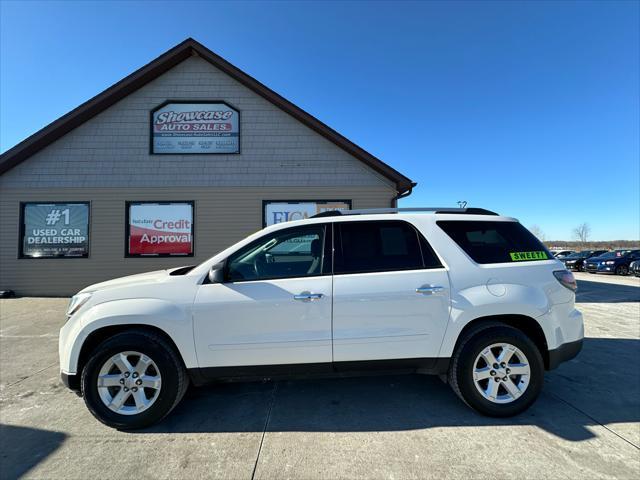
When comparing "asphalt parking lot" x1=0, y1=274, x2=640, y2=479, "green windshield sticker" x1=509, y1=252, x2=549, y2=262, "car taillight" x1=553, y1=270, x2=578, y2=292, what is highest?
"green windshield sticker" x1=509, y1=252, x2=549, y2=262

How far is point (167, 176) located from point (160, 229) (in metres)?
1.66

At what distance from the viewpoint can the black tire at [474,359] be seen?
9.02ft

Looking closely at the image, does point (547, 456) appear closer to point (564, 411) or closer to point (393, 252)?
point (564, 411)

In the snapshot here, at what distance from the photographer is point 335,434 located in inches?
99.9

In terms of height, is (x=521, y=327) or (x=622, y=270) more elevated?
(x=521, y=327)

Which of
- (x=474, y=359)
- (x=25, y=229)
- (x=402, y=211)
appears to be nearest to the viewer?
(x=474, y=359)

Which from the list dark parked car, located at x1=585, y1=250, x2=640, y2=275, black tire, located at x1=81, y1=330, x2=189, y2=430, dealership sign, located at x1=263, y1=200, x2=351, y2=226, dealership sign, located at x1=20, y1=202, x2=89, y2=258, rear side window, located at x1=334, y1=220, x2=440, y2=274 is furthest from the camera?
dark parked car, located at x1=585, y1=250, x2=640, y2=275

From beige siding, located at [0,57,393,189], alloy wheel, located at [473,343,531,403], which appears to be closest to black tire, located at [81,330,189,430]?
alloy wheel, located at [473,343,531,403]

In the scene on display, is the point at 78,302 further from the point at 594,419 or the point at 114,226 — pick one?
the point at 114,226

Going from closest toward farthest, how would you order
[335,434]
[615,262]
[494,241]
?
[335,434], [494,241], [615,262]

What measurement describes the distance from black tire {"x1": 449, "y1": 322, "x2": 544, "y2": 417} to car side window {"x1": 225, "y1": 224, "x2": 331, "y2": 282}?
1.48 m

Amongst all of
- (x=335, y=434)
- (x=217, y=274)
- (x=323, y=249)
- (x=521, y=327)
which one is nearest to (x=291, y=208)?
(x=323, y=249)

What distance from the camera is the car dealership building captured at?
29.6ft

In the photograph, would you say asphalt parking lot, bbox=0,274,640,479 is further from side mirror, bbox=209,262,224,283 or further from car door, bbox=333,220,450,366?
side mirror, bbox=209,262,224,283
